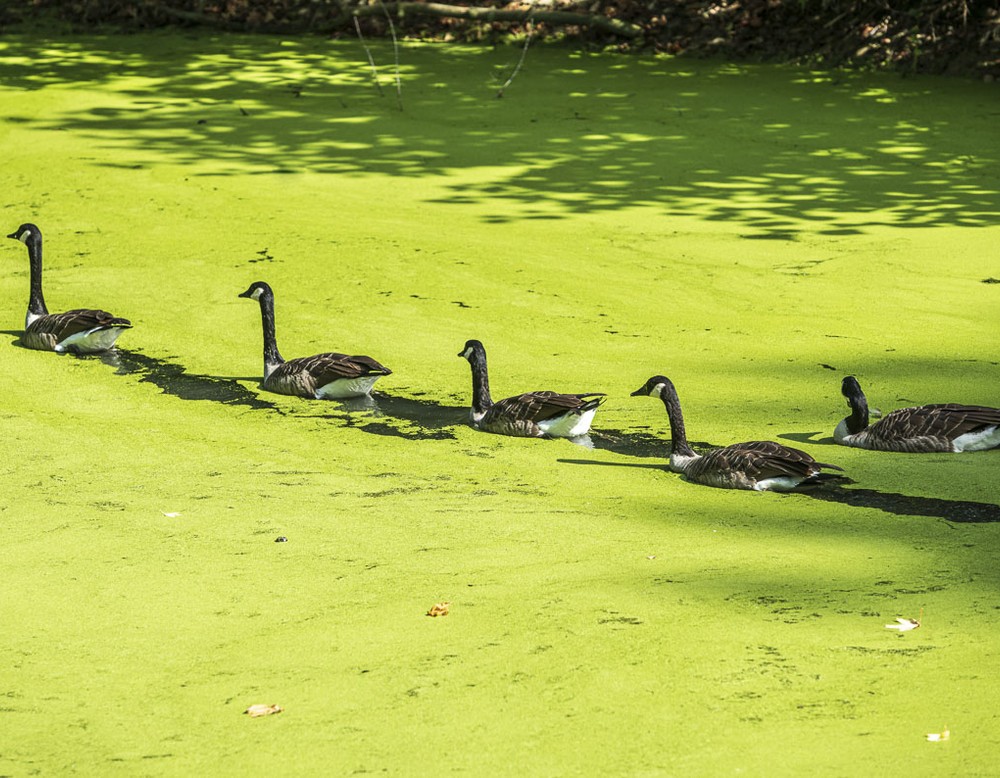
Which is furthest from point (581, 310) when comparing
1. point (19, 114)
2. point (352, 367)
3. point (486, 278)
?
point (19, 114)

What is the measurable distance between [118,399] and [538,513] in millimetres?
2583

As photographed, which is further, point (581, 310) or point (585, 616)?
point (581, 310)

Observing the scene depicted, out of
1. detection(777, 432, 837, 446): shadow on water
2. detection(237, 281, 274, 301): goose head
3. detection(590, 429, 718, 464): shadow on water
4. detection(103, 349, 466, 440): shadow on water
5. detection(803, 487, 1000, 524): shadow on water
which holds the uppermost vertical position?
detection(237, 281, 274, 301): goose head

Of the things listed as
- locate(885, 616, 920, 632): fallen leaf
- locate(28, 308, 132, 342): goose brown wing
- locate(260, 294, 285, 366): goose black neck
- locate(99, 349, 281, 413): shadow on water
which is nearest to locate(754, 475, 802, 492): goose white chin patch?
locate(885, 616, 920, 632): fallen leaf

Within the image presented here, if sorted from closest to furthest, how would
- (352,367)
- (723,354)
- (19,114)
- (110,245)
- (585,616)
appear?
(585,616)
(352,367)
(723,354)
(110,245)
(19,114)

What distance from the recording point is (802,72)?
48.1 ft

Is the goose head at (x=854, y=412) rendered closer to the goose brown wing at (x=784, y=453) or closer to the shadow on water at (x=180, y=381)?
the goose brown wing at (x=784, y=453)

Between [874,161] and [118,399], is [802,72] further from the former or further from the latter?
[118,399]

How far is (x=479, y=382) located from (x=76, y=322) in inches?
91.1

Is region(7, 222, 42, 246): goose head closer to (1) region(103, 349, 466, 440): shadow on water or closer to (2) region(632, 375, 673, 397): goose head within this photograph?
(1) region(103, 349, 466, 440): shadow on water

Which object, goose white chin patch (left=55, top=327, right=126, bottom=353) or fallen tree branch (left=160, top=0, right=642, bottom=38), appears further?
fallen tree branch (left=160, top=0, right=642, bottom=38)

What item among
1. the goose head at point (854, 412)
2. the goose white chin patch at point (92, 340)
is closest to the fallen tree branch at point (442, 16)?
the goose white chin patch at point (92, 340)

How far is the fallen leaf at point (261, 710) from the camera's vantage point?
3.63 m

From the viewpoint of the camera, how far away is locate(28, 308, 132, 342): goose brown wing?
732 centimetres
